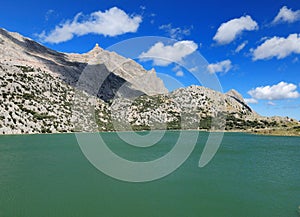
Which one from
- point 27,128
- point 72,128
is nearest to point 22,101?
point 27,128

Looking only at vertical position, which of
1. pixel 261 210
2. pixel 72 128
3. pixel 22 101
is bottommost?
pixel 261 210

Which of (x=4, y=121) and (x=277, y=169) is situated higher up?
(x=4, y=121)

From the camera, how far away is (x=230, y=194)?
32.7 meters

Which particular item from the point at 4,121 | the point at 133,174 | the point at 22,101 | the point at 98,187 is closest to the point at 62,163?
the point at 133,174

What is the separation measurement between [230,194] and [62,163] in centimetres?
3353

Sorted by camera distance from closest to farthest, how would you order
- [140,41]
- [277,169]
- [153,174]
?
[140,41] → [153,174] → [277,169]

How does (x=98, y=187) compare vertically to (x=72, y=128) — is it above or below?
below

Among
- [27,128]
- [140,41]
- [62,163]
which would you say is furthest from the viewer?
[27,128]

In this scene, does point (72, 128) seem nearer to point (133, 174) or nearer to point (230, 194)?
point (133, 174)

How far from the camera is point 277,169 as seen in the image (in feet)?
161

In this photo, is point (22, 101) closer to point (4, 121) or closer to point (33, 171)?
point (4, 121)

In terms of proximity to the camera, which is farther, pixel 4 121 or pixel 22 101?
pixel 22 101

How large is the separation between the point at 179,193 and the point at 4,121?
128 meters

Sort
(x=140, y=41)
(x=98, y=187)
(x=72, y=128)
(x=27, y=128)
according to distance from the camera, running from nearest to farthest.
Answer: (x=140, y=41)
(x=98, y=187)
(x=27, y=128)
(x=72, y=128)
